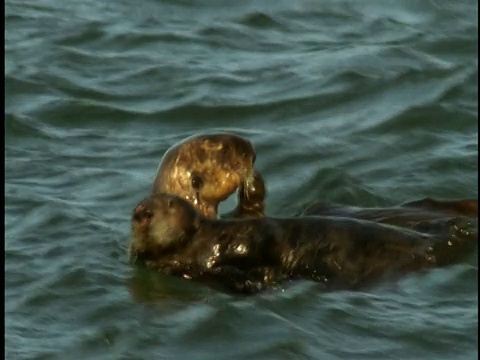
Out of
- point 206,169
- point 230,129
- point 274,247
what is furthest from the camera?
point 230,129

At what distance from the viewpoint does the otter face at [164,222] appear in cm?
935

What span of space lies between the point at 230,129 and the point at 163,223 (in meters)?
3.45

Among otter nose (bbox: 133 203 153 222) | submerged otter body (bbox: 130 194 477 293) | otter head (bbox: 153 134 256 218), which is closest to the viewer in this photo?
submerged otter body (bbox: 130 194 477 293)

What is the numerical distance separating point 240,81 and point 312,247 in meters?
4.85

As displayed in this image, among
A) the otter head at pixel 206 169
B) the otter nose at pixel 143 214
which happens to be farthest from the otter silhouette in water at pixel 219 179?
the otter nose at pixel 143 214

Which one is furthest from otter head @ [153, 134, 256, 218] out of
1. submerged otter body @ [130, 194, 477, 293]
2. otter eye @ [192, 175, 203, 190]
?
submerged otter body @ [130, 194, 477, 293]

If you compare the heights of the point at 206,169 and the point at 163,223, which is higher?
A: the point at 206,169

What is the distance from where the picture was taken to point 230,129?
41.8 ft

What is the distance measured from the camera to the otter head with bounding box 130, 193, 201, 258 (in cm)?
935

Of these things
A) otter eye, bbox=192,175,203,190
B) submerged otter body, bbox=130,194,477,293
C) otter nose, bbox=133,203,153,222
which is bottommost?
submerged otter body, bbox=130,194,477,293

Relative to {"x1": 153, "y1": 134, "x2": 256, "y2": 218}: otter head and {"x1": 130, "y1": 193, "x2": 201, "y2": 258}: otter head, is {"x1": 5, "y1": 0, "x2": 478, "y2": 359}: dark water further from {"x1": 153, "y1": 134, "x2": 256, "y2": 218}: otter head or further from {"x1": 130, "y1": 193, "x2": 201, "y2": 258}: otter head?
{"x1": 153, "y1": 134, "x2": 256, "y2": 218}: otter head

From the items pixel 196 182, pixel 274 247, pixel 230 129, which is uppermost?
pixel 196 182

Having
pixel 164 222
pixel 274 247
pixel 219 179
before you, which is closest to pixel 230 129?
pixel 219 179

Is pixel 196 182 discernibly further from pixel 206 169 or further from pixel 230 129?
pixel 230 129
